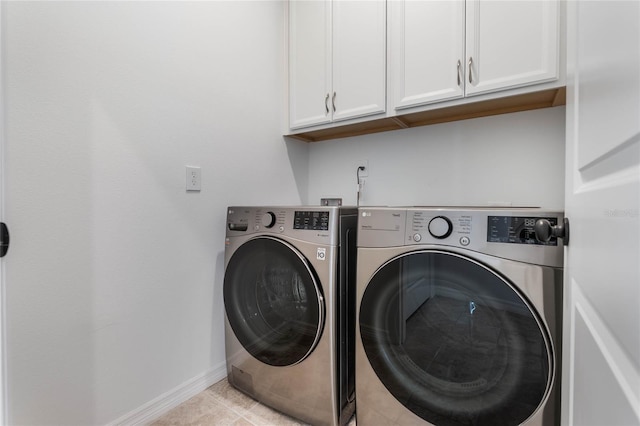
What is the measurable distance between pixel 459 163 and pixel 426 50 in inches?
24.7

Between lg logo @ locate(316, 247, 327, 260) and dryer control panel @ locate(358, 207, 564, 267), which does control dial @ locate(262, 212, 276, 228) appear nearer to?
lg logo @ locate(316, 247, 327, 260)

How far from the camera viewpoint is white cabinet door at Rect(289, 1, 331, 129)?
1.70 meters

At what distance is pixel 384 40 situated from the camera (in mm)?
1508

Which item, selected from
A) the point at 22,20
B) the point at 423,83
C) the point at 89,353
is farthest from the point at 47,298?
the point at 423,83

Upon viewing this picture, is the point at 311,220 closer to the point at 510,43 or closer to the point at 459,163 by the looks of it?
the point at 459,163

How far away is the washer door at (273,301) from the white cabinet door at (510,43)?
3.72 ft

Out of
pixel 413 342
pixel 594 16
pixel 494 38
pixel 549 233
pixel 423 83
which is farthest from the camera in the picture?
pixel 423 83

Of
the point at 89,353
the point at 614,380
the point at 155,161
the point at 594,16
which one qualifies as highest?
the point at 594,16

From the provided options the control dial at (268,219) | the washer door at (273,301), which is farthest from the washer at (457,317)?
the control dial at (268,219)

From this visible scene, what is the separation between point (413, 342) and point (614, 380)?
0.70 m

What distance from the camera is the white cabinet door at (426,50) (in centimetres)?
134

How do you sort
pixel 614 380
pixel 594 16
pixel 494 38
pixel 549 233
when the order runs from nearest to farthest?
pixel 614 380 < pixel 594 16 < pixel 549 233 < pixel 494 38

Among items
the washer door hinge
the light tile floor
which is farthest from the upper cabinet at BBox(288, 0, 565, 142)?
the light tile floor

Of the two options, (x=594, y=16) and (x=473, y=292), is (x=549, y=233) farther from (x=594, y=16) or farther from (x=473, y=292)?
(x=594, y=16)
